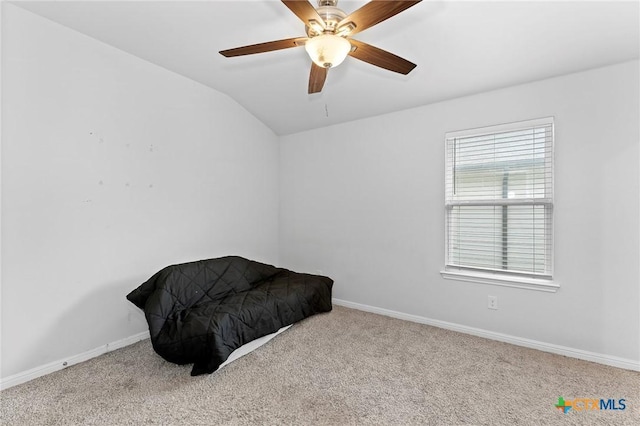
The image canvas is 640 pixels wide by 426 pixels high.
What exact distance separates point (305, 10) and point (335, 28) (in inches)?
7.8

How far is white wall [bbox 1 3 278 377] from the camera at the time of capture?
2.05 meters

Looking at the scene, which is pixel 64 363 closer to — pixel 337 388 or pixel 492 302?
pixel 337 388

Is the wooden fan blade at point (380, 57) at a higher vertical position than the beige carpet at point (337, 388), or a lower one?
higher

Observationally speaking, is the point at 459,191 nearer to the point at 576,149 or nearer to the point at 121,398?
the point at 576,149

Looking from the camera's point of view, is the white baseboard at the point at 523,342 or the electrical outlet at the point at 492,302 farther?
the electrical outlet at the point at 492,302

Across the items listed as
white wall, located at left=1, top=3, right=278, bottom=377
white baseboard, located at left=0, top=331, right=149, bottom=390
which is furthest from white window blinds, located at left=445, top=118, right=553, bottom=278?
white baseboard, located at left=0, top=331, right=149, bottom=390

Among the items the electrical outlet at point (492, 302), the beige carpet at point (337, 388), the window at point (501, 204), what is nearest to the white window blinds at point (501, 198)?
the window at point (501, 204)

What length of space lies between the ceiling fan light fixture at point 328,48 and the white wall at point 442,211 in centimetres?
171

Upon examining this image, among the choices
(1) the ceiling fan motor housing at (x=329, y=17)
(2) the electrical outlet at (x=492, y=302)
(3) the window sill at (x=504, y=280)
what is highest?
(1) the ceiling fan motor housing at (x=329, y=17)

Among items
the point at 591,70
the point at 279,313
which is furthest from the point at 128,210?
the point at 591,70

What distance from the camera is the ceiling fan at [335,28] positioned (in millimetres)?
1396

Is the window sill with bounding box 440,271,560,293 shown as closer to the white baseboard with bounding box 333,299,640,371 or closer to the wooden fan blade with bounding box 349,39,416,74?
the white baseboard with bounding box 333,299,640,371

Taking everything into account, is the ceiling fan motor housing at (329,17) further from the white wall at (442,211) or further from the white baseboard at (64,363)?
the white baseboard at (64,363)

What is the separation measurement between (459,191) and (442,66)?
1125 millimetres
